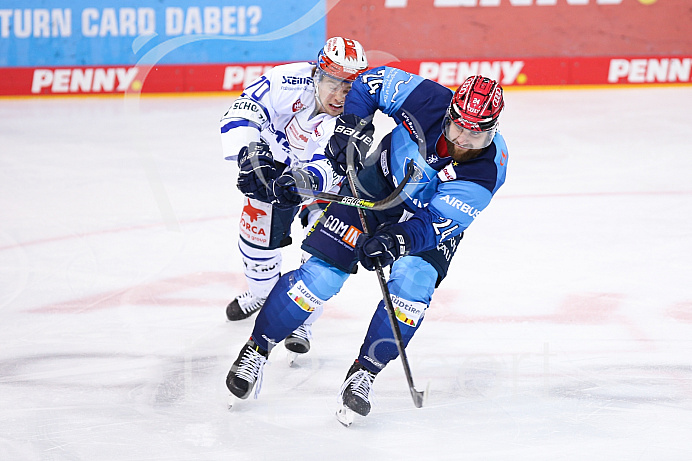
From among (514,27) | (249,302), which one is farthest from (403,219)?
(514,27)

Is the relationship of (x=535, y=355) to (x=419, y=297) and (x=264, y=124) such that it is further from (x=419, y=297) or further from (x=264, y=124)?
(x=264, y=124)

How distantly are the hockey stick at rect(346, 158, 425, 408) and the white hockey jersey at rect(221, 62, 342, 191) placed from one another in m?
0.12

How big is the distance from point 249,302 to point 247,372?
0.92 m

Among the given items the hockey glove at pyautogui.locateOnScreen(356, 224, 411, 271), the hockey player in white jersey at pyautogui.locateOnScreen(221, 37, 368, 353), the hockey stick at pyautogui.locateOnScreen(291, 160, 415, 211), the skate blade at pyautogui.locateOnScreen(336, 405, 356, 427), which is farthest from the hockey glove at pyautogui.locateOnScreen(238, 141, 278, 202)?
the skate blade at pyautogui.locateOnScreen(336, 405, 356, 427)

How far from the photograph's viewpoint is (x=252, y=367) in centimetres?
310

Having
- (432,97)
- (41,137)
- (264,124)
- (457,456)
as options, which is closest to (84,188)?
(41,137)

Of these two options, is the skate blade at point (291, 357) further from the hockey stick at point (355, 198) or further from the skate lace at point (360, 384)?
the hockey stick at point (355, 198)

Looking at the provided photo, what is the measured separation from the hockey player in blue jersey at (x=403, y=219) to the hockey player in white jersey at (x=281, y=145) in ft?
0.48

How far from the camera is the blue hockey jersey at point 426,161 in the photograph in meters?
2.99

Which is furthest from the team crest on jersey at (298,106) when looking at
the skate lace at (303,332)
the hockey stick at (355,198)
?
the skate lace at (303,332)

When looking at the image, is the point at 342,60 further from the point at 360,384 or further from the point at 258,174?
the point at 360,384

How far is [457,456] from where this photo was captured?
2830mm

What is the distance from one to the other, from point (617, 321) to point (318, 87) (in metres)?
1.71

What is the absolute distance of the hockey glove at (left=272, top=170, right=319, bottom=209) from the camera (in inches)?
121
